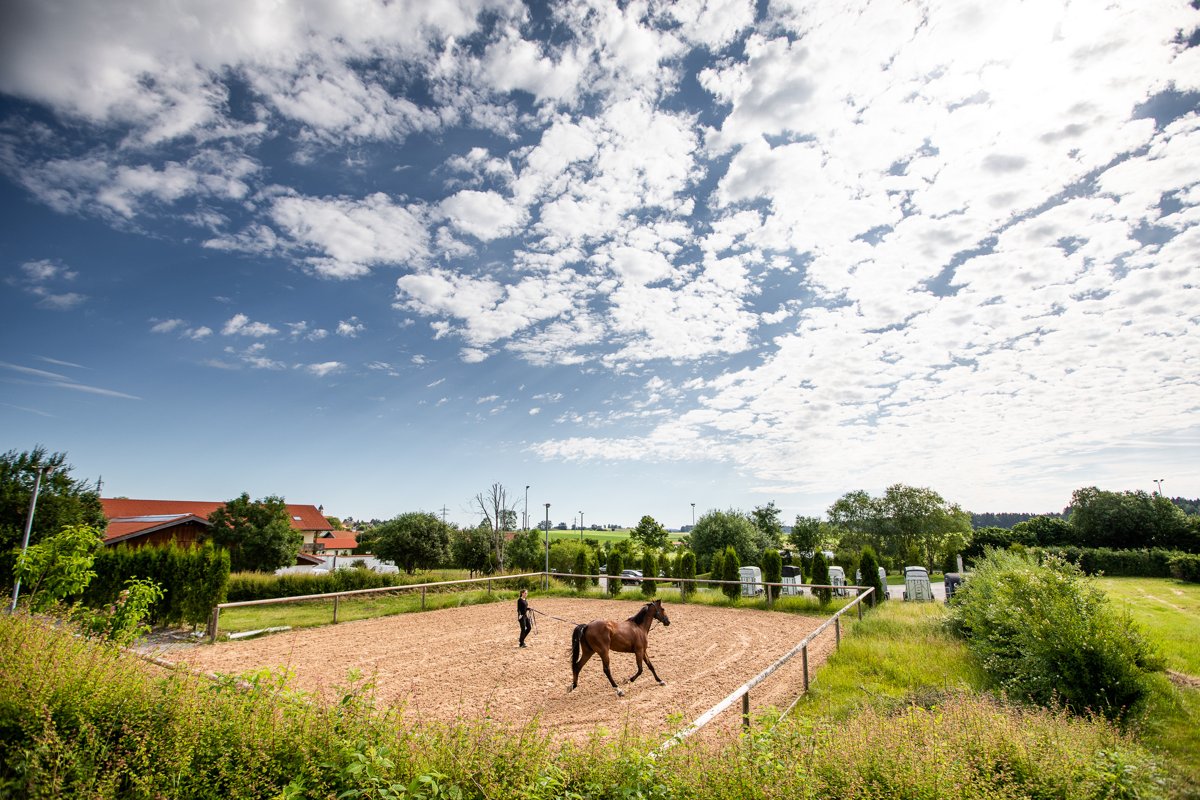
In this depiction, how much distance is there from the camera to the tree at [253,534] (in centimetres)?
2647

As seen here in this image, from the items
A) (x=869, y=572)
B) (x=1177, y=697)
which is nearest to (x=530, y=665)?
(x=1177, y=697)

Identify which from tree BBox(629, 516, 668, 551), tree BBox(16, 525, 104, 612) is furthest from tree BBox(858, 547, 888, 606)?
tree BBox(629, 516, 668, 551)

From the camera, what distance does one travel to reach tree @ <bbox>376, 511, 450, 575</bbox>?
31.7 metres

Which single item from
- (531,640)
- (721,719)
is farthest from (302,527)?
(721,719)

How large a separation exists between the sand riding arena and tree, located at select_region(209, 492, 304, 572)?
14.8 meters

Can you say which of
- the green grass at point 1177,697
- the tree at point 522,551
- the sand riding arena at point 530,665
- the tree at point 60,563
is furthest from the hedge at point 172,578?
the tree at point 522,551

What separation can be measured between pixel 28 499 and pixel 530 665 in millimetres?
14254

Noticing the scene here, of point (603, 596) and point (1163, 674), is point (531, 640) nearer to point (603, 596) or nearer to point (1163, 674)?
point (603, 596)

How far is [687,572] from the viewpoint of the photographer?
2495 centimetres

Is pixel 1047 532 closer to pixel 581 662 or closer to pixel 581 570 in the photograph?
pixel 581 570

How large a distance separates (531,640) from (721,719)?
6.99 metres

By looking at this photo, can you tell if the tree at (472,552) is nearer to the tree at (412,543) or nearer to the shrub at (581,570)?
the tree at (412,543)

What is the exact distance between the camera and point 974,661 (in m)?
9.23

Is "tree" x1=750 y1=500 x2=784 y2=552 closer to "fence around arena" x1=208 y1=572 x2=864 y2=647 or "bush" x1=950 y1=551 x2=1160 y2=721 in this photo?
"fence around arena" x1=208 y1=572 x2=864 y2=647
